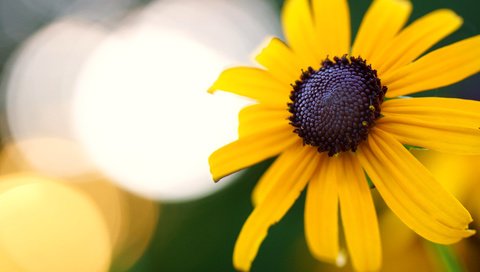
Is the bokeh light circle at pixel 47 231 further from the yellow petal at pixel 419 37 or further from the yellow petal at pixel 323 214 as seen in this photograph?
the yellow petal at pixel 419 37

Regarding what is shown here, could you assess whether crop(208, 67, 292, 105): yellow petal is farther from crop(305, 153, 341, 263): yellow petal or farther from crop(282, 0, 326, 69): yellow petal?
crop(305, 153, 341, 263): yellow petal

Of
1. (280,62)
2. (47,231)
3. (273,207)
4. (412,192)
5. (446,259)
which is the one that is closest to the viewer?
(446,259)

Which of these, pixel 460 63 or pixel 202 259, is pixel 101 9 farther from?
pixel 460 63

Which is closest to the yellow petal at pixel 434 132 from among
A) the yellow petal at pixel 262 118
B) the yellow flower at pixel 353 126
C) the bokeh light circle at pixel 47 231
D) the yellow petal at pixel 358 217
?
the yellow flower at pixel 353 126

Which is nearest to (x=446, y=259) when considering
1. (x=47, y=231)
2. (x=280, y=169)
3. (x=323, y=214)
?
(x=323, y=214)

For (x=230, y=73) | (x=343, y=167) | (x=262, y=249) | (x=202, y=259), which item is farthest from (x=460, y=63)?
(x=202, y=259)

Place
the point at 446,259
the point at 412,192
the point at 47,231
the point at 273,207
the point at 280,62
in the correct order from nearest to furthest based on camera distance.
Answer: the point at 446,259
the point at 412,192
the point at 273,207
the point at 280,62
the point at 47,231

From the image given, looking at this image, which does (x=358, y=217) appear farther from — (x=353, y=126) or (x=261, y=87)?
(x=261, y=87)
